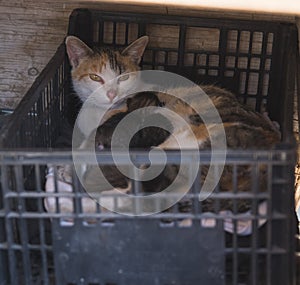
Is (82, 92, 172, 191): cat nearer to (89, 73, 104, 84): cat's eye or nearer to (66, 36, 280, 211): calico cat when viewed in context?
(66, 36, 280, 211): calico cat

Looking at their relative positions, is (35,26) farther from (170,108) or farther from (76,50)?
(170,108)

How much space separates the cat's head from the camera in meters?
1.46

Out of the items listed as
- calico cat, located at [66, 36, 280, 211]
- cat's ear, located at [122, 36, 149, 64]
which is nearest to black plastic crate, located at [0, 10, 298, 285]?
calico cat, located at [66, 36, 280, 211]

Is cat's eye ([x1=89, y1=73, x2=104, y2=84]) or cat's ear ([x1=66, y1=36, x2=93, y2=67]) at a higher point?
cat's ear ([x1=66, y1=36, x2=93, y2=67])

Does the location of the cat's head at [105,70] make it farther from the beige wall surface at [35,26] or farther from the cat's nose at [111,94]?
the beige wall surface at [35,26]

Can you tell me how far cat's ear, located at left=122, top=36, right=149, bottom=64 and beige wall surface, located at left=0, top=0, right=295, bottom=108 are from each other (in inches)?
4.5

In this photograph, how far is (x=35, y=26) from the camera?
1533 mm

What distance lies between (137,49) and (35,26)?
0.28 meters

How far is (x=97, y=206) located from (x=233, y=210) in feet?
0.68

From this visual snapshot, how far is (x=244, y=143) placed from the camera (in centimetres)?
117

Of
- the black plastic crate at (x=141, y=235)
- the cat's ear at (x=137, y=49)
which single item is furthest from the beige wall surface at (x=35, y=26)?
the black plastic crate at (x=141, y=235)

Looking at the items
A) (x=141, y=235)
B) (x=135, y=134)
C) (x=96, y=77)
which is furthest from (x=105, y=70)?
(x=141, y=235)

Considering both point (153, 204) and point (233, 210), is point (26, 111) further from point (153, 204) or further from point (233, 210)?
point (233, 210)

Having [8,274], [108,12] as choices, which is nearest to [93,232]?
[8,274]
